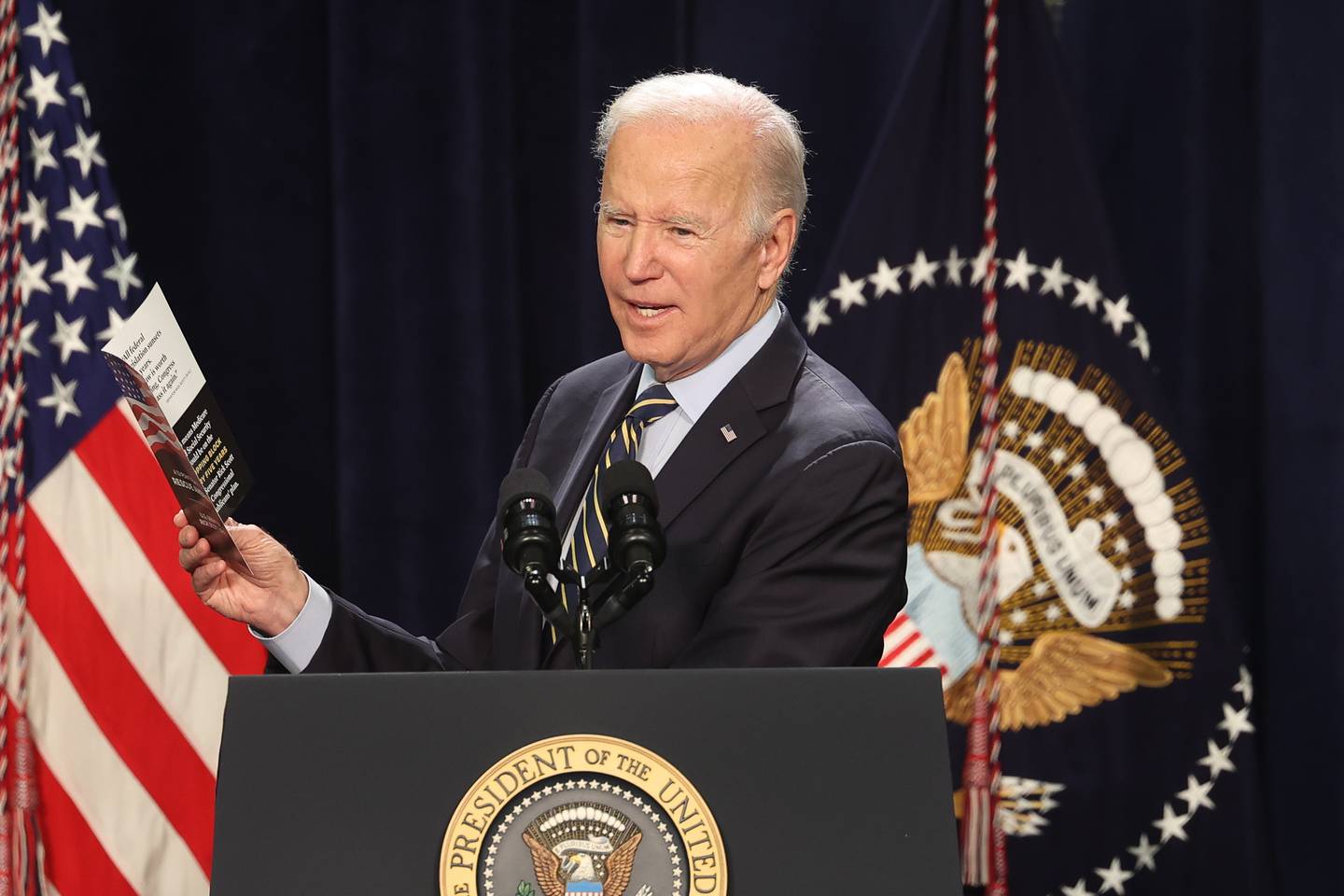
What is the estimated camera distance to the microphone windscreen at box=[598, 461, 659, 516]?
4.68 feet

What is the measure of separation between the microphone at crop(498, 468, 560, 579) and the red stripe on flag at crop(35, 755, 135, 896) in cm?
185

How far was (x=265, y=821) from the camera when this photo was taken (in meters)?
1.18

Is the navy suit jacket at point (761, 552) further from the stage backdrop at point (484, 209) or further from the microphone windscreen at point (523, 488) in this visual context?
the stage backdrop at point (484, 209)

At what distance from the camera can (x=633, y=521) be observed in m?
1.39

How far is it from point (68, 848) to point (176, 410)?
1.77 meters

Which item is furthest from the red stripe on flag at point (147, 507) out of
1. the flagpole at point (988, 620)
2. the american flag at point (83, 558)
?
the flagpole at point (988, 620)

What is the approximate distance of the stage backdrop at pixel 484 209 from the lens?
337cm

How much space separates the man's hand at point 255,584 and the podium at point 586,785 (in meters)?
0.57

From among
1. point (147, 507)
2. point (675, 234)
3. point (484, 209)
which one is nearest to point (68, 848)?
point (147, 507)

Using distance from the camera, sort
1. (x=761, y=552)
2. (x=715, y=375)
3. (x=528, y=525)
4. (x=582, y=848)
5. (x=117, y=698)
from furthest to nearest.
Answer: (x=117, y=698)
(x=715, y=375)
(x=761, y=552)
(x=528, y=525)
(x=582, y=848)

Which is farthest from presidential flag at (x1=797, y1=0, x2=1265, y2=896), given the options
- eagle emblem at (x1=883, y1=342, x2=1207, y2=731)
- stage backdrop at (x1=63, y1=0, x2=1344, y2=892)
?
stage backdrop at (x1=63, y1=0, x2=1344, y2=892)

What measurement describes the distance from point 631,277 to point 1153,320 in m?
1.95

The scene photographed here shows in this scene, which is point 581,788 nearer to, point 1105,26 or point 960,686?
point 960,686

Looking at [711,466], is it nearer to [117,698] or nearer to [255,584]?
[255,584]
